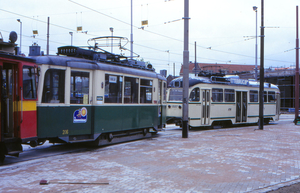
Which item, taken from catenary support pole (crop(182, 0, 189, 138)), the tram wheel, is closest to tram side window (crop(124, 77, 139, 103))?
the tram wheel

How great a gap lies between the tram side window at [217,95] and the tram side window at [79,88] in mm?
9980

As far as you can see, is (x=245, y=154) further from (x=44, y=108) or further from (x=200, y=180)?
(x=44, y=108)

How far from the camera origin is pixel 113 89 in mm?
10883

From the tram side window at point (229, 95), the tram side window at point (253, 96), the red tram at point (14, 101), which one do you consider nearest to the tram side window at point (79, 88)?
the red tram at point (14, 101)

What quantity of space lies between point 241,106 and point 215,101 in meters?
3.09

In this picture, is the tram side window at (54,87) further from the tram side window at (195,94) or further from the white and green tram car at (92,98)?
the tram side window at (195,94)

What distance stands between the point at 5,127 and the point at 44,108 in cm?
133

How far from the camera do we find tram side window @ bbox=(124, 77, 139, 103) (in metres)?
11.5

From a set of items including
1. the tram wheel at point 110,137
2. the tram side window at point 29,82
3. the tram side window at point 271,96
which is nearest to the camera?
the tram side window at point 29,82

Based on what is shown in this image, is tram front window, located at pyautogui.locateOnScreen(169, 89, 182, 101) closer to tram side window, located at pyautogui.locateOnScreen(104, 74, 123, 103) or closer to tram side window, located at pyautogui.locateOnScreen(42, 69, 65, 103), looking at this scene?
tram side window, located at pyautogui.locateOnScreen(104, 74, 123, 103)

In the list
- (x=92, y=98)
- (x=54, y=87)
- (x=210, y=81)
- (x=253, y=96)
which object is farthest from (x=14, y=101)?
(x=253, y=96)

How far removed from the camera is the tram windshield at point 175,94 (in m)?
17.7

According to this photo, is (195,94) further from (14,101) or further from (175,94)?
(14,101)

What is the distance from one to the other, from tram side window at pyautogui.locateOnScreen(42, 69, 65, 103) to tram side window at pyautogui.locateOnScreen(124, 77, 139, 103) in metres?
2.81
